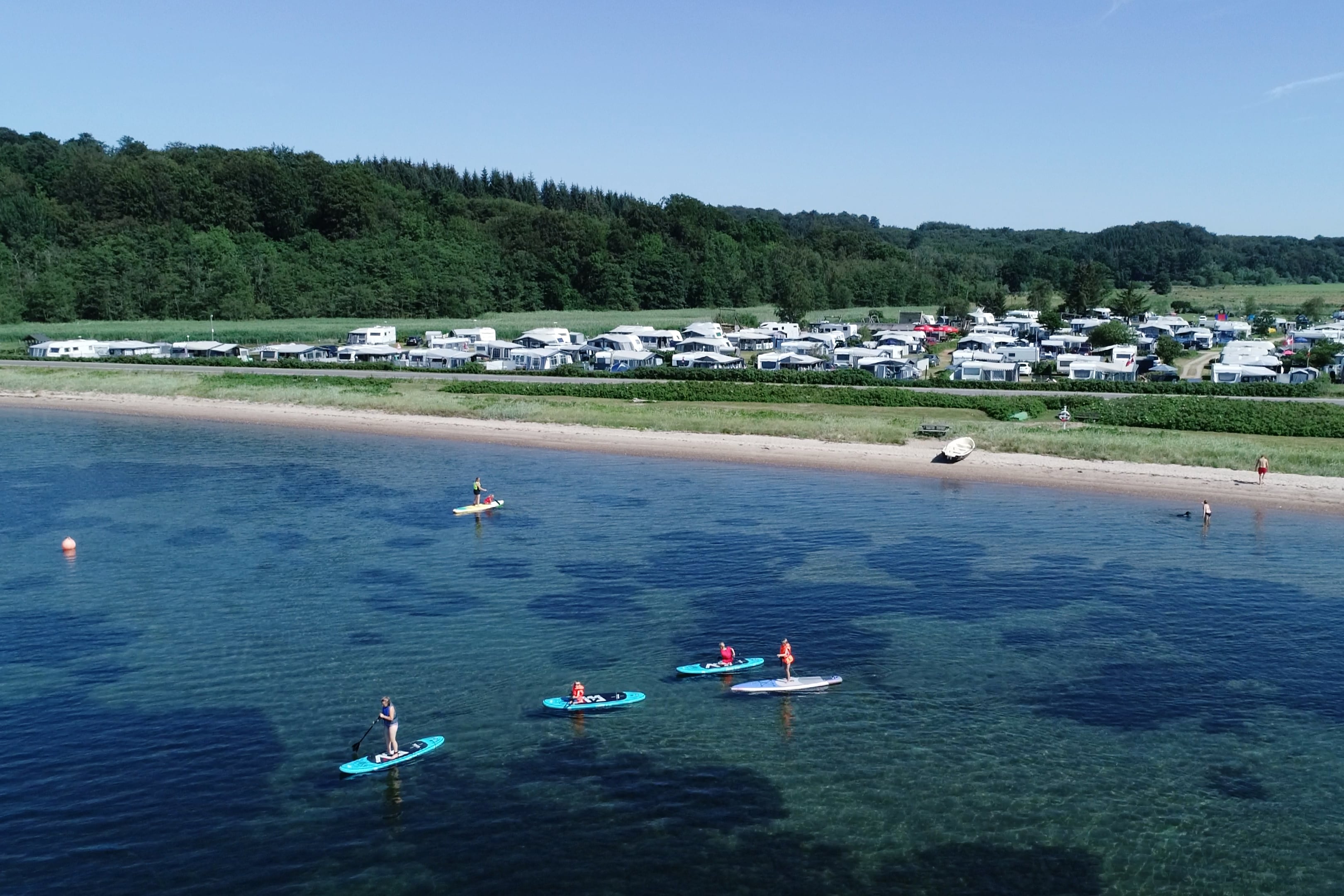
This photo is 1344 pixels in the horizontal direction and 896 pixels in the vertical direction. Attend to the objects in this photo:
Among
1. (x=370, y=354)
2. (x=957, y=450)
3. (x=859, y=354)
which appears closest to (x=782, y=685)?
(x=957, y=450)

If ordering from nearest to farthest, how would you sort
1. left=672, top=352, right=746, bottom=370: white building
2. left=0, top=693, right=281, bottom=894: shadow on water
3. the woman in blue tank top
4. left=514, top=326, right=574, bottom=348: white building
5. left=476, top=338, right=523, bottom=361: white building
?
left=0, top=693, right=281, bottom=894: shadow on water, the woman in blue tank top, left=672, top=352, right=746, bottom=370: white building, left=476, top=338, right=523, bottom=361: white building, left=514, top=326, right=574, bottom=348: white building

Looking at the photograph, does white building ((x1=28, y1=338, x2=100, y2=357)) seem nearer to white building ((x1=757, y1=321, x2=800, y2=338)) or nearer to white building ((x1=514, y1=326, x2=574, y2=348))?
white building ((x1=514, y1=326, x2=574, y2=348))

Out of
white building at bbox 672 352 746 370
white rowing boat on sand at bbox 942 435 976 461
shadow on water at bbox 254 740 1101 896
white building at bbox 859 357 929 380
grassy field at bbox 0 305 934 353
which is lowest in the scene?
shadow on water at bbox 254 740 1101 896

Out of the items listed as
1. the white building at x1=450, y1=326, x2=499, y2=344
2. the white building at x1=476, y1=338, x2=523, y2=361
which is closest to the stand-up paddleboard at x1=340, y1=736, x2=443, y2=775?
the white building at x1=476, y1=338, x2=523, y2=361

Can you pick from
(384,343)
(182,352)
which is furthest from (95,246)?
(384,343)

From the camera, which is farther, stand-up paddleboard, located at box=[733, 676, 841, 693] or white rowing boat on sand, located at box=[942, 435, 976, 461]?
white rowing boat on sand, located at box=[942, 435, 976, 461]

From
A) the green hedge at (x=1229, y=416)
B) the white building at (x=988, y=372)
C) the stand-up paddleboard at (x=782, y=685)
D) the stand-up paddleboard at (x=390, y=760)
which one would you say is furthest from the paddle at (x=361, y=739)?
the white building at (x=988, y=372)

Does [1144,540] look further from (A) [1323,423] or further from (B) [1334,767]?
(A) [1323,423]
